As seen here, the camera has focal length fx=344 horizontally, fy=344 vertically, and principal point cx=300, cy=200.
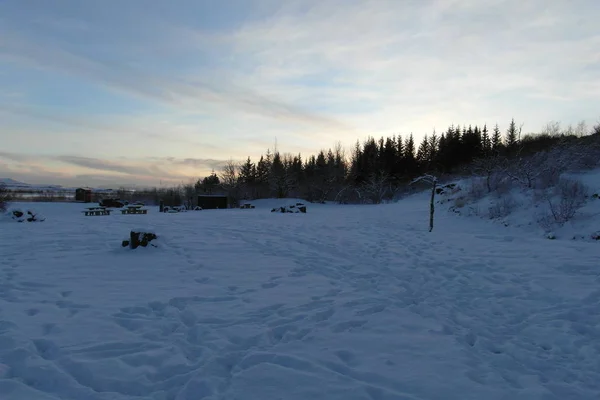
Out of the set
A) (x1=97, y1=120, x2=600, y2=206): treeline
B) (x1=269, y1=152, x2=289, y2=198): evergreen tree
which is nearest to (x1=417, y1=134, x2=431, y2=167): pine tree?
(x1=97, y1=120, x2=600, y2=206): treeline

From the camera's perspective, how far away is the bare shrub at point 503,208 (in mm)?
15170

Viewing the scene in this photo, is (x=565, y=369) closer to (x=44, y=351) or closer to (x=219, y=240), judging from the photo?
(x=44, y=351)

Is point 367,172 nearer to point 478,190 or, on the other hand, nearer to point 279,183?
point 279,183

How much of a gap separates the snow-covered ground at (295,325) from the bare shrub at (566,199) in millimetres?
3956

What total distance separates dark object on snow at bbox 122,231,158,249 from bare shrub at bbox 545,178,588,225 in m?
13.4

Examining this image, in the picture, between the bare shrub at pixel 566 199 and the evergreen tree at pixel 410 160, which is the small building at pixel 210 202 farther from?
the evergreen tree at pixel 410 160

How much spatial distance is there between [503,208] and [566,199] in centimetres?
269

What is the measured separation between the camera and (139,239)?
8.84m

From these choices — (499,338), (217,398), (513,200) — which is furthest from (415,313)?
(513,200)

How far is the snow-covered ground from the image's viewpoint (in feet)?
10.2

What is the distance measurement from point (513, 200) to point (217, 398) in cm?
1676

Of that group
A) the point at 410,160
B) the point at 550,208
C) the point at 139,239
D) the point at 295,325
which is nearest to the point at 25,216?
the point at 139,239

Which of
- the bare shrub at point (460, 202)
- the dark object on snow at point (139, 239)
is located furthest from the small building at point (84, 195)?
the bare shrub at point (460, 202)

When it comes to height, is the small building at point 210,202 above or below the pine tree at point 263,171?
below
